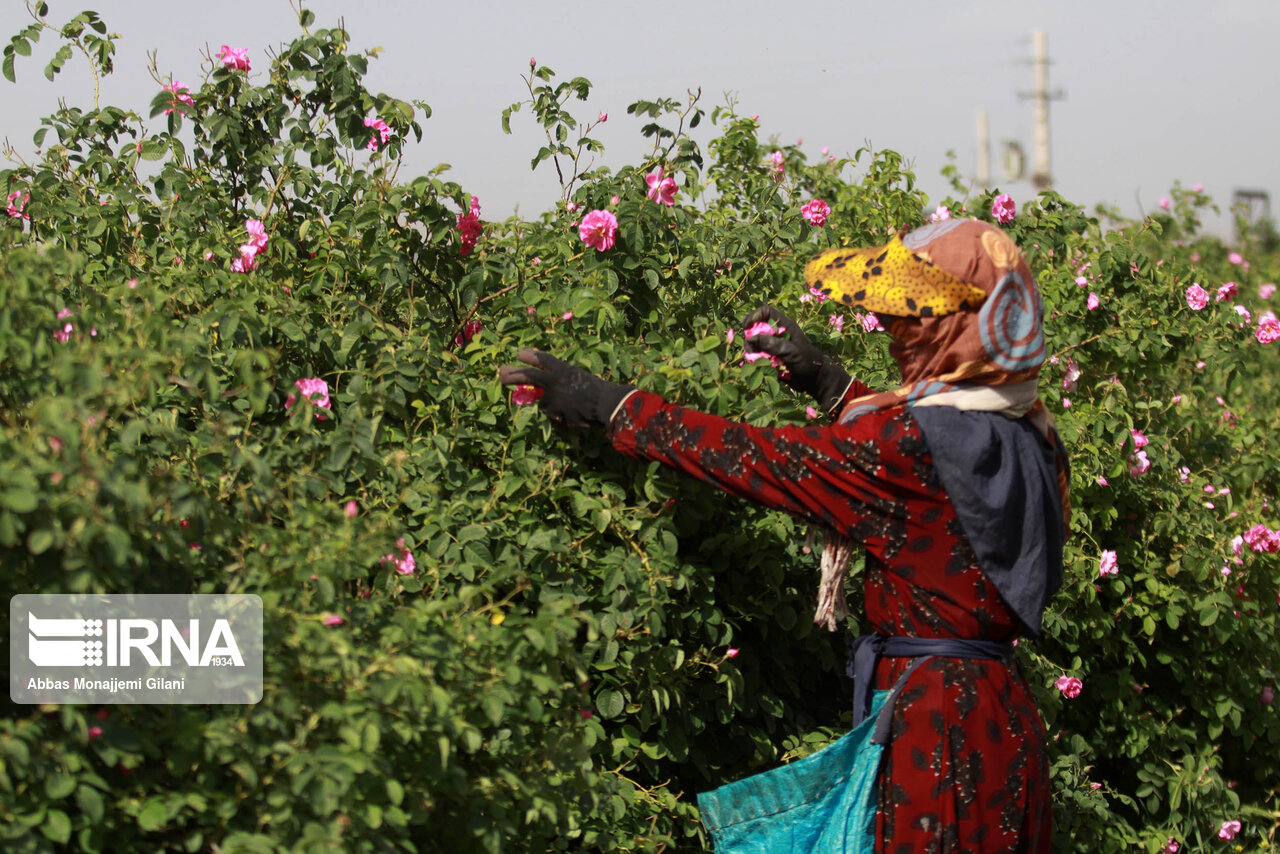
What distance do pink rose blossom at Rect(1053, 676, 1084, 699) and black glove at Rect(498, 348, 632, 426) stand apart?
1.77 meters

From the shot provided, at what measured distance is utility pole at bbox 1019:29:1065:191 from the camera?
26469 mm

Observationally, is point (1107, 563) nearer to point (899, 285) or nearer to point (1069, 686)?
point (1069, 686)

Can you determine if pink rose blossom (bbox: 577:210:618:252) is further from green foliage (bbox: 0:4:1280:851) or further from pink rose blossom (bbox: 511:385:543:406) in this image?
pink rose blossom (bbox: 511:385:543:406)

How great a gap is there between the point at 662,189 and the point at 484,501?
90 cm

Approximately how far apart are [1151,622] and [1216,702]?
1.50 ft

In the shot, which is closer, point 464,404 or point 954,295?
point 954,295

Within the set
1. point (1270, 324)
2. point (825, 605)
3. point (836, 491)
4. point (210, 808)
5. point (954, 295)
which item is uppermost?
point (1270, 324)

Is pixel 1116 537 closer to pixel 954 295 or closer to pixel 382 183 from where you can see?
pixel 954 295

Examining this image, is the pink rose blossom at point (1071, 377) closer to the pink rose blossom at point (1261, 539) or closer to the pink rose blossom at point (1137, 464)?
the pink rose blossom at point (1137, 464)

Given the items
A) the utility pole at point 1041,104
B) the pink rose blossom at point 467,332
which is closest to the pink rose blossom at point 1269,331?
the pink rose blossom at point 467,332

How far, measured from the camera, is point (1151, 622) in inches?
135

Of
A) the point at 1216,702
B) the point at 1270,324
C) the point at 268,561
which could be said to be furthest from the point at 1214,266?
the point at 268,561

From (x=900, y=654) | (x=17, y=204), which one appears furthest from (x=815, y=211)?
(x=17, y=204)

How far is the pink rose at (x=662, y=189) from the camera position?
9.02 feet
